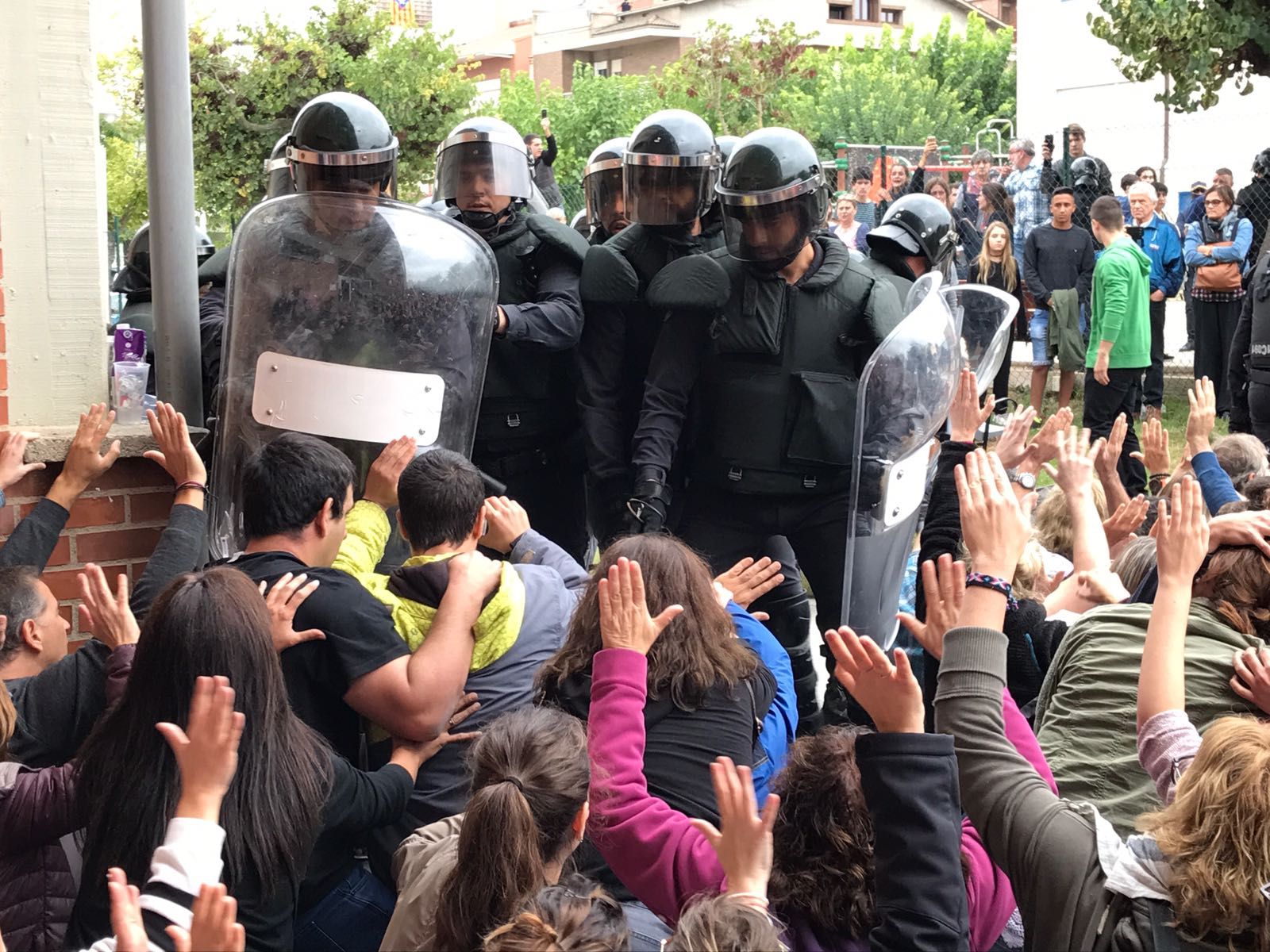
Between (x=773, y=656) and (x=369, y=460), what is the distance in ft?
4.08

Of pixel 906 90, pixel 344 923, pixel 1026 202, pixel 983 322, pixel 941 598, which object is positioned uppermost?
pixel 906 90

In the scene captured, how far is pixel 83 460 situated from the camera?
3.49 metres

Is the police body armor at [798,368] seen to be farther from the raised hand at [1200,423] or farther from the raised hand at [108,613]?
the raised hand at [108,613]

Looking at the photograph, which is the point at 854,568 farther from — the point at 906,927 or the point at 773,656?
the point at 906,927

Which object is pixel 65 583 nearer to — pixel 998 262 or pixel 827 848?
pixel 827 848

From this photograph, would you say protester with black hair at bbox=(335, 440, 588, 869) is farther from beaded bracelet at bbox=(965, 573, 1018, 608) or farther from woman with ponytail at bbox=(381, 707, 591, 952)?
beaded bracelet at bbox=(965, 573, 1018, 608)

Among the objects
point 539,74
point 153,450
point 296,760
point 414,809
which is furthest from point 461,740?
point 539,74

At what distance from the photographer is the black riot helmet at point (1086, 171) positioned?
12.5 meters

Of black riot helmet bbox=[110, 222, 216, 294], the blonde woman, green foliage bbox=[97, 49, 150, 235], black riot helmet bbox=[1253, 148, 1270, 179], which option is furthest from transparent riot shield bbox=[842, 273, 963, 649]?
green foliage bbox=[97, 49, 150, 235]

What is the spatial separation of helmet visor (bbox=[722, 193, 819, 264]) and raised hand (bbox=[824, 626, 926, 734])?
2.26 m

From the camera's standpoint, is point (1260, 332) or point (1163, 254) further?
point (1163, 254)

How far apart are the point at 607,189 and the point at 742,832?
3814 millimetres

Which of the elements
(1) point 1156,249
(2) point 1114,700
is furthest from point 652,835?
(1) point 1156,249

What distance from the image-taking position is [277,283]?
146 inches
